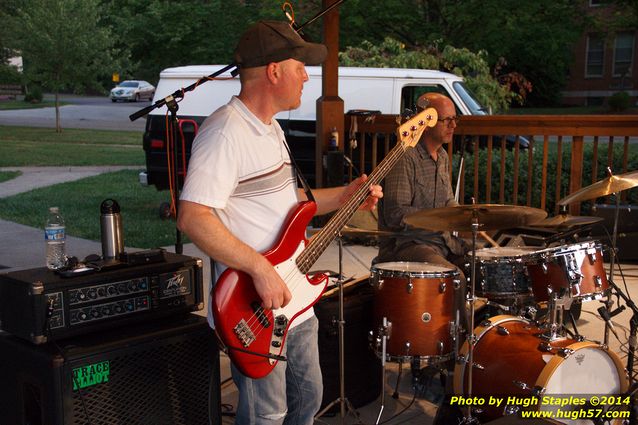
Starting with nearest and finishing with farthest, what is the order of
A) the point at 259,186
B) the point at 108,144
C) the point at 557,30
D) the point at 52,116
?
the point at 259,186, the point at 557,30, the point at 108,144, the point at 52,116

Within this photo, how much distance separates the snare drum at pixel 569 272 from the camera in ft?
14.1

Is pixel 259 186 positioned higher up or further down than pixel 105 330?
higher up

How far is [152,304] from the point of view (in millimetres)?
3453

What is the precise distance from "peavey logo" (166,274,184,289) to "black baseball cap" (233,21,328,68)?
115 centimetres

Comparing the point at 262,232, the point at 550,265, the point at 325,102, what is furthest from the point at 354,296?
the point at 325,102

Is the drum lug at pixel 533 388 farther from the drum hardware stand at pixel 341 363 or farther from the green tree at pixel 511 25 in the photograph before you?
the green tree at pixel 511 25

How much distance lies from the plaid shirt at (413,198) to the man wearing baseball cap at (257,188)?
6.13 feet

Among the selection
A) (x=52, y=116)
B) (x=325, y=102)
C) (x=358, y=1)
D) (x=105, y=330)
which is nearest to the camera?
(x=105, y=330)

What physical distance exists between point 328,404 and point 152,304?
1.44 metres

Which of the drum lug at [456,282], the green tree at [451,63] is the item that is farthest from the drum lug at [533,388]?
the green tree at [451,63]

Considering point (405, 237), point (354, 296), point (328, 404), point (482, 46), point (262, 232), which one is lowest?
point (328, 404)

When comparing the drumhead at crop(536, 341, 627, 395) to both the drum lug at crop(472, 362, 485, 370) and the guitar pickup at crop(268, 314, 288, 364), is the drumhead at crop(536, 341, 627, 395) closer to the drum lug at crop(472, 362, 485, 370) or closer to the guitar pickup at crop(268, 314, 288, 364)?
the drum lug at crop(472, 362, 485, 370)

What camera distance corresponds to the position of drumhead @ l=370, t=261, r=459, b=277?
4.13 m

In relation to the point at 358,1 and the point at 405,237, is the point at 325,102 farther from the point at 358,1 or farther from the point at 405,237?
the point at 358,1
